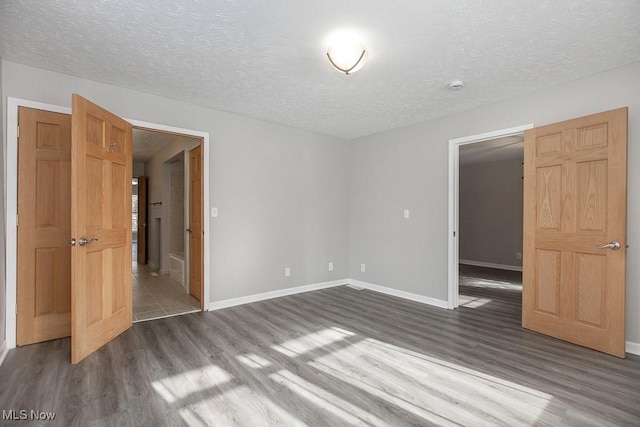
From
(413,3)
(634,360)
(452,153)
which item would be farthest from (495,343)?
(413,3)

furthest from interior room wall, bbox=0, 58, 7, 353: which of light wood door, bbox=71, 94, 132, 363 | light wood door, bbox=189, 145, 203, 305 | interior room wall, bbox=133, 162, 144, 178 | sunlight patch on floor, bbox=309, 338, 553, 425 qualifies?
interior room wall, bbox=133, 162, 144, 178

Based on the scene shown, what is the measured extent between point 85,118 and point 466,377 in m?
3.64

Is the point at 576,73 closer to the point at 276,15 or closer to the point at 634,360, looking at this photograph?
the point at 634,360

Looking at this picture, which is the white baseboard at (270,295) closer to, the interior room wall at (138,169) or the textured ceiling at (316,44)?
the textured ceiling at (316,44)

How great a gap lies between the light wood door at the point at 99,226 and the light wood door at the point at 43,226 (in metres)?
0.44

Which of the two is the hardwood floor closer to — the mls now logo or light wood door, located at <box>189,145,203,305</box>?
the mls now logo

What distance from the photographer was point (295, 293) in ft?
15.3

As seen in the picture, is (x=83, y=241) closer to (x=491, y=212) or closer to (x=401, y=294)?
(x=401, y=294)

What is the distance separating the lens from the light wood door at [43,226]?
2.76 m

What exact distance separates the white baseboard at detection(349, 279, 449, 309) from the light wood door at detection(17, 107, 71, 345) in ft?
12.5

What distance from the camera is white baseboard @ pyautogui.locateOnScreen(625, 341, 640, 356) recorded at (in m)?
2.65

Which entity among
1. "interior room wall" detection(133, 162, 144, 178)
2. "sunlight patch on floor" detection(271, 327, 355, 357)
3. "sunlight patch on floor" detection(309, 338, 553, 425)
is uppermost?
"interior room wall" detection(133, 162, 144, 178)

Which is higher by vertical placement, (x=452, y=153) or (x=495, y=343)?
(x=452, y=153)

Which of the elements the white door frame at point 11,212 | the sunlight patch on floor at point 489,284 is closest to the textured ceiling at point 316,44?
the white door frame at point 11,212
